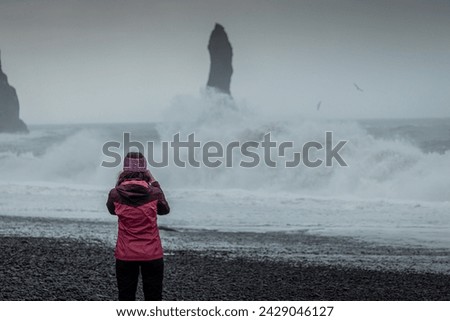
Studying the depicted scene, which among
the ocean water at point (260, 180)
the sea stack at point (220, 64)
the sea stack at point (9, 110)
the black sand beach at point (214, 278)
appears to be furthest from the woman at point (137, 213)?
the sea stack at point (220, 64)

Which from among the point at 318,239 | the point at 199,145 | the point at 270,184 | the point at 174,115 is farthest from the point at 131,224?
the point at 174,115

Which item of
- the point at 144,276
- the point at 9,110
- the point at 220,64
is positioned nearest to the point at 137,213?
the point at 144,276

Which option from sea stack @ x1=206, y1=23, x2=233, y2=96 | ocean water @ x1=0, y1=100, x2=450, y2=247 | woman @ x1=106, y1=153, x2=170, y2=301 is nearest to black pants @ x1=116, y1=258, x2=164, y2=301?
woman @ x1=106, y1=153, x2=170, y2=301

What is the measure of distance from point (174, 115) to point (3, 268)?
653 inches

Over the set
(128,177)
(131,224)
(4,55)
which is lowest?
(131,224)

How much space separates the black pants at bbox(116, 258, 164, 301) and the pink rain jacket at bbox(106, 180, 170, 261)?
35mm

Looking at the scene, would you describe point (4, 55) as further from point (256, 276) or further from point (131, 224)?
point (131, 224)

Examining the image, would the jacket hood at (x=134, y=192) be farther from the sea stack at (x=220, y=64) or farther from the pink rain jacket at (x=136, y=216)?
the sea stack at (x=220, y=64)

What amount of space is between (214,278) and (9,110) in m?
13.7

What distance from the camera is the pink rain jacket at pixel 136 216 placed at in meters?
3.08

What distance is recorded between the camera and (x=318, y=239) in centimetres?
759

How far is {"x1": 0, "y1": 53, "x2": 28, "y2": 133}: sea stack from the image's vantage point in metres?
16.3

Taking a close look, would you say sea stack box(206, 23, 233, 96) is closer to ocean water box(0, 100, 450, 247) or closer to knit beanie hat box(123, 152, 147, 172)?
ocean water box(0, 100, 450, 247)

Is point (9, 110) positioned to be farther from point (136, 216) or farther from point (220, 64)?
point (136, 216)
